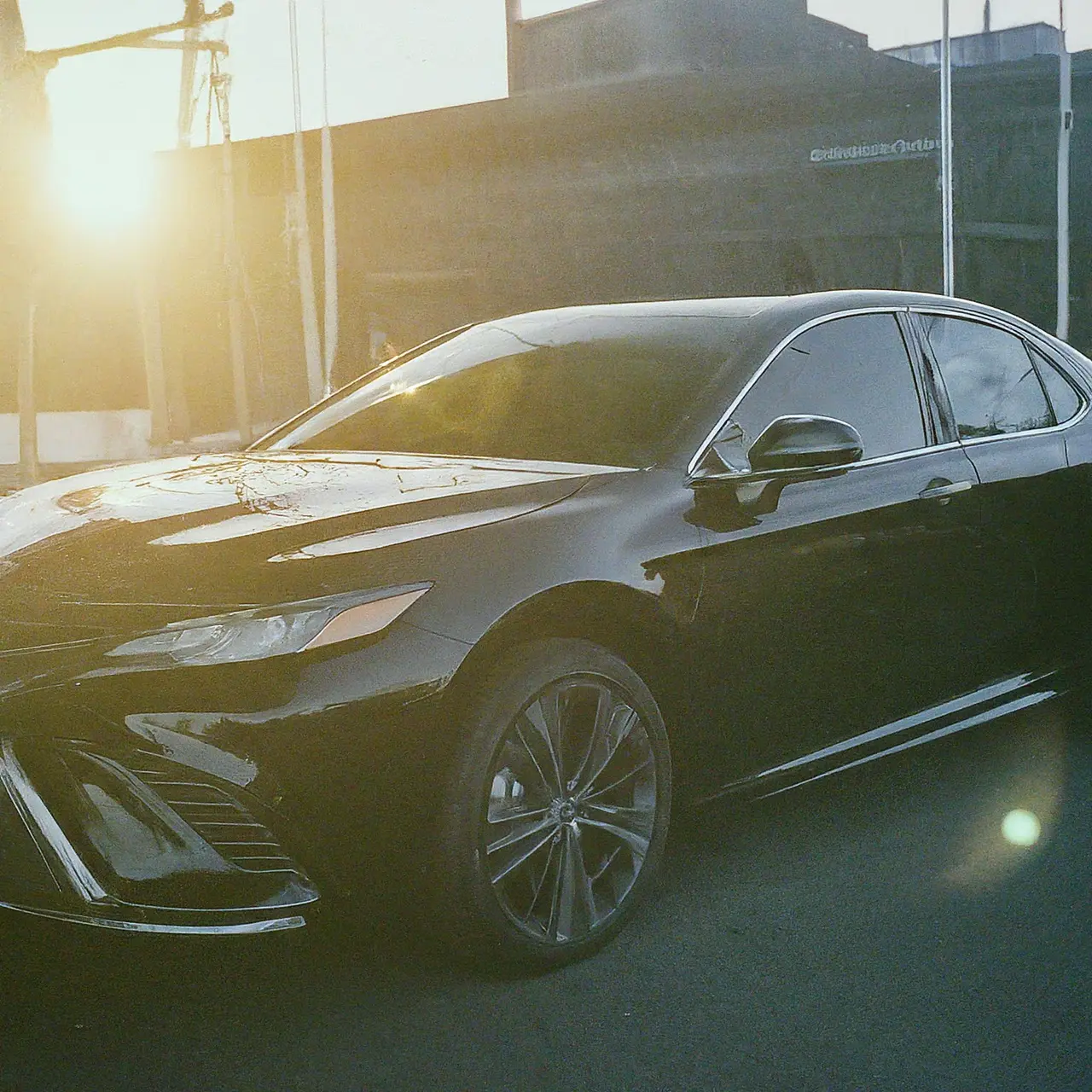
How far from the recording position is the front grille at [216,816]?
3.08 meters

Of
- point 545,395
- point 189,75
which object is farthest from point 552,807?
point 189,75

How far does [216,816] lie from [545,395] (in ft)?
5.69

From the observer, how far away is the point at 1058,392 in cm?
543

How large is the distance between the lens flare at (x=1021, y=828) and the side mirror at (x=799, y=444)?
1.27 m

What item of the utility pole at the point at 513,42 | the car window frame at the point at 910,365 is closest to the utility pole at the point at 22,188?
the car window frame at the point at 910,365

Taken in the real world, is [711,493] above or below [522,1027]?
above

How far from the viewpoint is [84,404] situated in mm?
29188

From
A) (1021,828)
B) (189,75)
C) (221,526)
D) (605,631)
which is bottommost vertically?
(1021,828)

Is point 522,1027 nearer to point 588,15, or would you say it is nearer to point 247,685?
point 247,685

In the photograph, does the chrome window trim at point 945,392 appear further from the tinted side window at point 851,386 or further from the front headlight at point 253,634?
the front headlight at point 253,634

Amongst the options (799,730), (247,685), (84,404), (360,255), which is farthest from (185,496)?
(360,255)

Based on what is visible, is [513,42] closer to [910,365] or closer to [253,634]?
[910,365]

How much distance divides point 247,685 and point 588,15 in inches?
1774

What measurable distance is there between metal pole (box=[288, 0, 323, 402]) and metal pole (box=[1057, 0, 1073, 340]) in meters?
16.0
